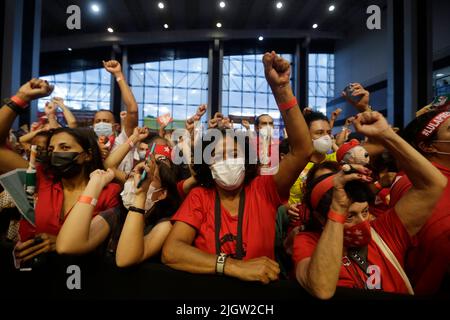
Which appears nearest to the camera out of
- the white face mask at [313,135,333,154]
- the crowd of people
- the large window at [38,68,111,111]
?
the crowd of people

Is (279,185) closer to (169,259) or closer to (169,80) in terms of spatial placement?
(169,259)

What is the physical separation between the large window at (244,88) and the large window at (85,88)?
5.42m

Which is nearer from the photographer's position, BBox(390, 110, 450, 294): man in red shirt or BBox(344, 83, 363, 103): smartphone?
BBox(390, 110, 450, 294): man in red shirt

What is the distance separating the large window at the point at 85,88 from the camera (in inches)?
520

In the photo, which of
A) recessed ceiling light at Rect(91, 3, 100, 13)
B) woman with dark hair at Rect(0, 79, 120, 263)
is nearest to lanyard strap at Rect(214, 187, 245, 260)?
woman with dark hair at Rect(0, 79, 120, 263)

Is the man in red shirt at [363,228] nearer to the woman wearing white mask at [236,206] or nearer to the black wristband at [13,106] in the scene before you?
the woman wearing white mask at [236,206]

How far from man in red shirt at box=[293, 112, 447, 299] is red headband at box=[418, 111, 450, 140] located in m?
0.34

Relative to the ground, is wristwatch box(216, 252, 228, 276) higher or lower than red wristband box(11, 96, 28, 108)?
lower

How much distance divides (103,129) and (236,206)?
1.94m

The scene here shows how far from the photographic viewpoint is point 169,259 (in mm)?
1196

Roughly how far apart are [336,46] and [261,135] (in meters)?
12.3

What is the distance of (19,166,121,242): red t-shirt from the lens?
4.57ft

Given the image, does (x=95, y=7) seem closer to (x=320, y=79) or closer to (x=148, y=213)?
(x=320, y=79)

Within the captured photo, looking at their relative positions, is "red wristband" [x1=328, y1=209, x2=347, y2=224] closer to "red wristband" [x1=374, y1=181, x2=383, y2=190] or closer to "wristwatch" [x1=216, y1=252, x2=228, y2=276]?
"wristwatch" [x1=216, y1=252, x2=228, y2=276]
